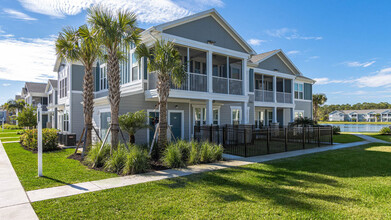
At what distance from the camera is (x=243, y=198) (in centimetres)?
525

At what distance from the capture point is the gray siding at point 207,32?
13159mm

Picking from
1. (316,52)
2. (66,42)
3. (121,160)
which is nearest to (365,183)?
(121,160)

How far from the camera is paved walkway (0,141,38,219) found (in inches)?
173

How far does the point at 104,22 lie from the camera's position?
884 cm

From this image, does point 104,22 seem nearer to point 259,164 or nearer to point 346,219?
point 259,164

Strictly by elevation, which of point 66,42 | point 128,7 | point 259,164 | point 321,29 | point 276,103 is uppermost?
point 321,29

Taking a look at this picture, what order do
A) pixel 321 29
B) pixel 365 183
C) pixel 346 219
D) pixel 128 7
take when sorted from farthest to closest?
pixel 321 29 → pixel 128 7 → pixel 365 183 → pixel 346 219

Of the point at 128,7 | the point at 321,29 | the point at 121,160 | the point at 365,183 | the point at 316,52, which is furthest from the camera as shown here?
the point at 316,52

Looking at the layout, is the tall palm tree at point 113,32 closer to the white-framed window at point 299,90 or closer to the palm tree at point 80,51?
the palm tree at point 80,51

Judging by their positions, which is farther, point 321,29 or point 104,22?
point 321,29

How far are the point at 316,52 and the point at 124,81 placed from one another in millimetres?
25308

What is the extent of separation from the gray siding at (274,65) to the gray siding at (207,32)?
202 inches

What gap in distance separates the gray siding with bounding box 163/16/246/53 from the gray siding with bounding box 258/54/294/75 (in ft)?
16.8

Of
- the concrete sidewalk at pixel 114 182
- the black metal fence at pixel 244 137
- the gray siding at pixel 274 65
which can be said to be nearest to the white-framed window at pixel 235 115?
the black metal fence at pixel 244 137
